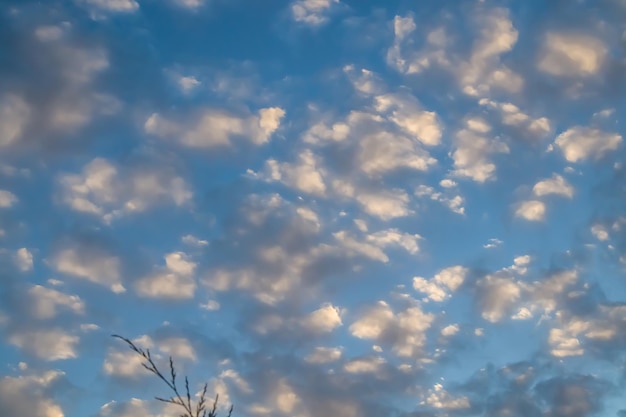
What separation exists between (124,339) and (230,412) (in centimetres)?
167

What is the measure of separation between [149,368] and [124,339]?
484 millimetres

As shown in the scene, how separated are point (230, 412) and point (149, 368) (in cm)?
121

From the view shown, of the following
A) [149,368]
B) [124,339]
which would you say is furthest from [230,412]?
[124,339]

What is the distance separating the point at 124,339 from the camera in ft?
20.8

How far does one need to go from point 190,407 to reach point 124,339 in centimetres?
120

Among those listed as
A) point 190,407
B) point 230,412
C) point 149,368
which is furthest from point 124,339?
point 230,412

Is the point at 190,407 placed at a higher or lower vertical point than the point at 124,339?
lower

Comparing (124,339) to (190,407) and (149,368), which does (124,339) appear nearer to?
(149,368)

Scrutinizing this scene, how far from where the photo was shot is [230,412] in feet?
21.6

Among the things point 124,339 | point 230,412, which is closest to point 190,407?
point 230,412

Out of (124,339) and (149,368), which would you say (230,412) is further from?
(124,339)

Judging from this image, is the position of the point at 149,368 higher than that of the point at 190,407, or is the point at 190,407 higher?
the point at 149,368

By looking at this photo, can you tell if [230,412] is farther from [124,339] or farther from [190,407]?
[124,339]
